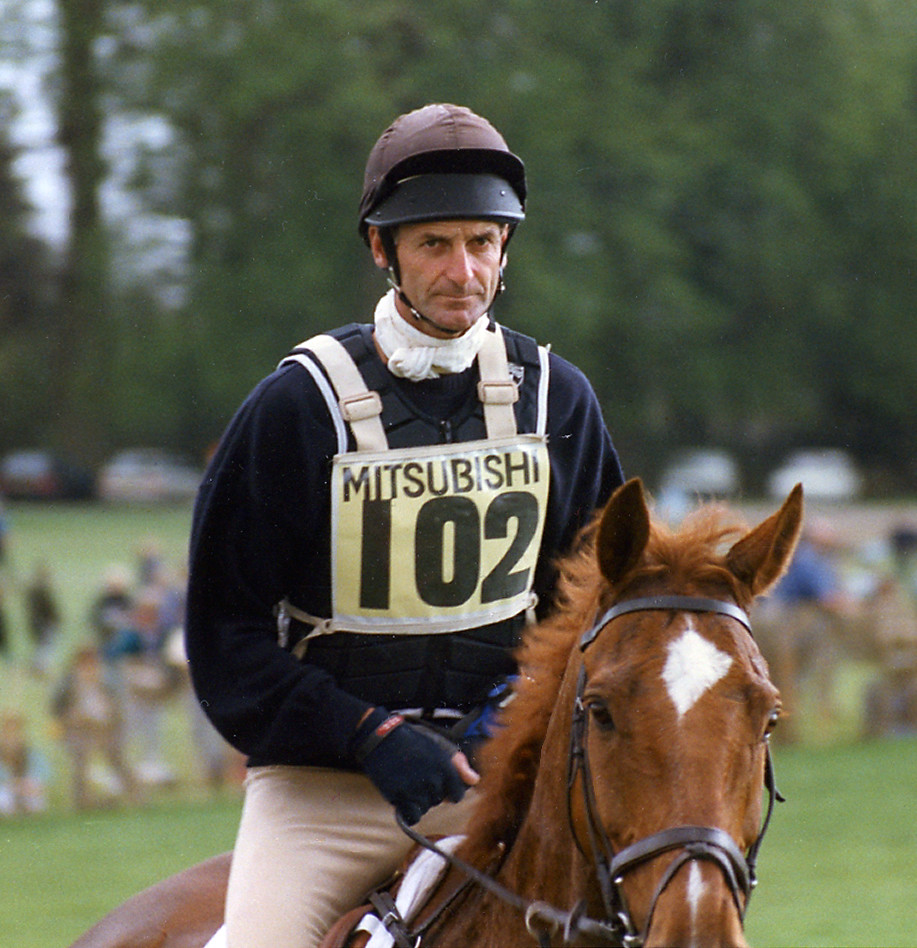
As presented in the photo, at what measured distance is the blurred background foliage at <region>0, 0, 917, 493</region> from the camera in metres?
23.6

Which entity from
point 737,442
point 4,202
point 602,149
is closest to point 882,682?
point 602,149

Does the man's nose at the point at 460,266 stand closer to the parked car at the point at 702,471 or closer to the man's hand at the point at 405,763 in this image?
the man's hand at the point at 405,763

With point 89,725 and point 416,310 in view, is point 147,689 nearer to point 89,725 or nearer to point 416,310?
point 89,725

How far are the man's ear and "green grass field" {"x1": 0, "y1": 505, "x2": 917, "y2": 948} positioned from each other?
511 centimetres

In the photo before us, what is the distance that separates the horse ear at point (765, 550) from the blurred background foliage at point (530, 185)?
20.6 metres


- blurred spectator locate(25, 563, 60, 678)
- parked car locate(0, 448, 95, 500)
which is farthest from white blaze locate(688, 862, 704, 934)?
parked car locate(0, 448, 95, 500)

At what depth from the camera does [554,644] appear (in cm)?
263

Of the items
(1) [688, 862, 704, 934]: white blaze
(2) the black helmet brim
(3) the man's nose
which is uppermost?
(2) the black helmet brim

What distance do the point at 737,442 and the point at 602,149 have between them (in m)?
16.1

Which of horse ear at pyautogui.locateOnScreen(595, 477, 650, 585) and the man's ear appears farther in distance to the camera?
the man's ear

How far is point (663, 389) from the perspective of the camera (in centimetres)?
2959

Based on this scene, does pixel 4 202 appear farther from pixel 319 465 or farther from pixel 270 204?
pixel 319 465

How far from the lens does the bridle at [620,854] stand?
7.04 feet

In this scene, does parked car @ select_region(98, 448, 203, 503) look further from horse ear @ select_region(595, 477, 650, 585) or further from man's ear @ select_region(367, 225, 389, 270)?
horse ear @ select_region(595, 477, 650, 585)
